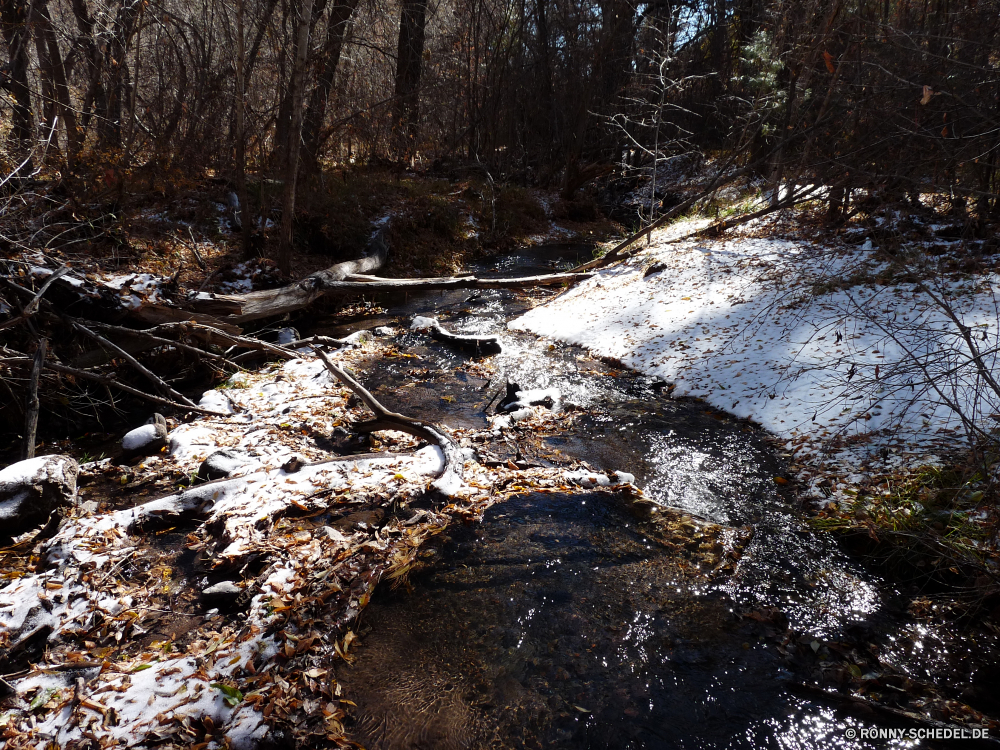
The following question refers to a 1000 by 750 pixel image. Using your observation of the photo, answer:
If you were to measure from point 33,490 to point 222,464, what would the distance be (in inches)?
53.4

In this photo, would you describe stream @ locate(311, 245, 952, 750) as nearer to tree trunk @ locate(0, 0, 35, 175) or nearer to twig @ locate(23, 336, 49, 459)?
twig @ locate(23, 336, 49, 459)

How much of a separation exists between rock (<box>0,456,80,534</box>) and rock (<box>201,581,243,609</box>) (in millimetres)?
1897

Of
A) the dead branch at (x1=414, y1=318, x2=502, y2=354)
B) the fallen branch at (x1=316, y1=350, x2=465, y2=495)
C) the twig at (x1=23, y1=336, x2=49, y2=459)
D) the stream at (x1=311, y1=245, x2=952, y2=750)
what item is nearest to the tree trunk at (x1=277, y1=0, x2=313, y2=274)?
the dead branch at (x1=414, y1=318, x2=502, y2=354)

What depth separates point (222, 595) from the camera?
3.56m

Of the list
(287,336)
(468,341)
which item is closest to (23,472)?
(287,336)


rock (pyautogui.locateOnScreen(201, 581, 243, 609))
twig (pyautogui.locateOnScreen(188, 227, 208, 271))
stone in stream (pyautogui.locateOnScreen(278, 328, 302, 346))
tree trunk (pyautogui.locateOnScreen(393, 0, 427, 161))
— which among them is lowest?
rock (pyautogui.locateOnScreen(201, 581, 243, 609))

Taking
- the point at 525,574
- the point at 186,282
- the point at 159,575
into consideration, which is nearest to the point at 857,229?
the point at 525,574

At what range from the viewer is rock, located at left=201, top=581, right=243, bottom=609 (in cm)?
354

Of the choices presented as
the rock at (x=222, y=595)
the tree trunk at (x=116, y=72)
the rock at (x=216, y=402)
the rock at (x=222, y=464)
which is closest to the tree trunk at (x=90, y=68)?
the tree trunk at (x=116, y=72)

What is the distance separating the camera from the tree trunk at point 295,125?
27.3 ft

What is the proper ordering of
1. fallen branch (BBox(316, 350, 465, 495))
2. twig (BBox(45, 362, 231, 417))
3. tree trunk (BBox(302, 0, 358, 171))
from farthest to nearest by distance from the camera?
tree trunk (BBox(302, 0, 358, 171)), twig (BBox(45, 362, 231, 417)), fallen branch (BBox(316, 350, 465, 495))

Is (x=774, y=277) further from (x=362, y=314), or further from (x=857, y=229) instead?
(x=362, y=314)

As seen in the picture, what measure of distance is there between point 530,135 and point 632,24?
18.8ft

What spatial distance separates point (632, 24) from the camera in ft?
70.6
